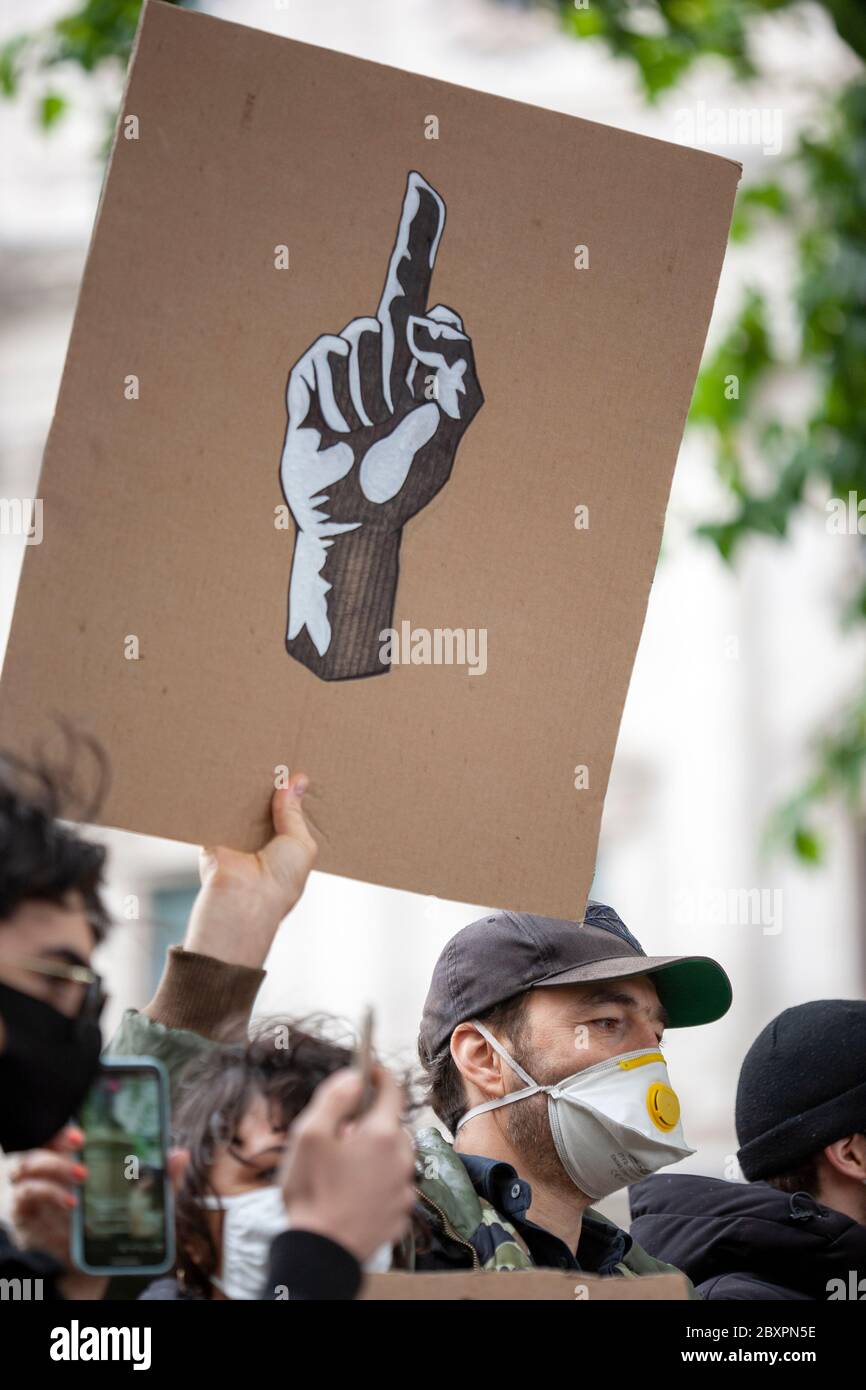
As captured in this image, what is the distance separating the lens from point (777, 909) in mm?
13617

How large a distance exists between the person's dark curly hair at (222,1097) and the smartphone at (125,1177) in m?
0.17

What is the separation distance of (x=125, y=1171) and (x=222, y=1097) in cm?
28

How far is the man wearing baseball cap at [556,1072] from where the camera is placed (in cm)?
248

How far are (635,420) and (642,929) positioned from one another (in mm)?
11931

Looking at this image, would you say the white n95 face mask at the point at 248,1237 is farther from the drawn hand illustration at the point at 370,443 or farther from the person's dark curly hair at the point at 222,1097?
the drawn hand illustration at the point at 370,443

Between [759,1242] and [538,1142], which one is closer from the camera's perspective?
[538,1142]

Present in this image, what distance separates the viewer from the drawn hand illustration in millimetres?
2047

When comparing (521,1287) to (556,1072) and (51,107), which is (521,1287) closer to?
(556,1072)

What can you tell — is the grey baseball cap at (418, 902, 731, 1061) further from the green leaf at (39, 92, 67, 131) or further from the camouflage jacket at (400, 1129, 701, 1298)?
the green leaf at (39, 92, 67, 131)

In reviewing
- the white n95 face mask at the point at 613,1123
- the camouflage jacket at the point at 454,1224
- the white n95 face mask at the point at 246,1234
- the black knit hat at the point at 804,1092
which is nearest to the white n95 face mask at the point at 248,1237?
the white n95 face mask at the point at 246,1234

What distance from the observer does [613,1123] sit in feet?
8.12

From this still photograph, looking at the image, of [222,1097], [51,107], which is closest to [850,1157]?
[222,1097]

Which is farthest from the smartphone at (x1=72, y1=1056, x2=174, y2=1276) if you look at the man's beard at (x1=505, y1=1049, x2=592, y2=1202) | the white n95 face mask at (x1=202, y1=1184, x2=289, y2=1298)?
the man's beard at (x1=505, y1=1049, x2=592, y2=1202)

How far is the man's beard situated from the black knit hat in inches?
16.8
